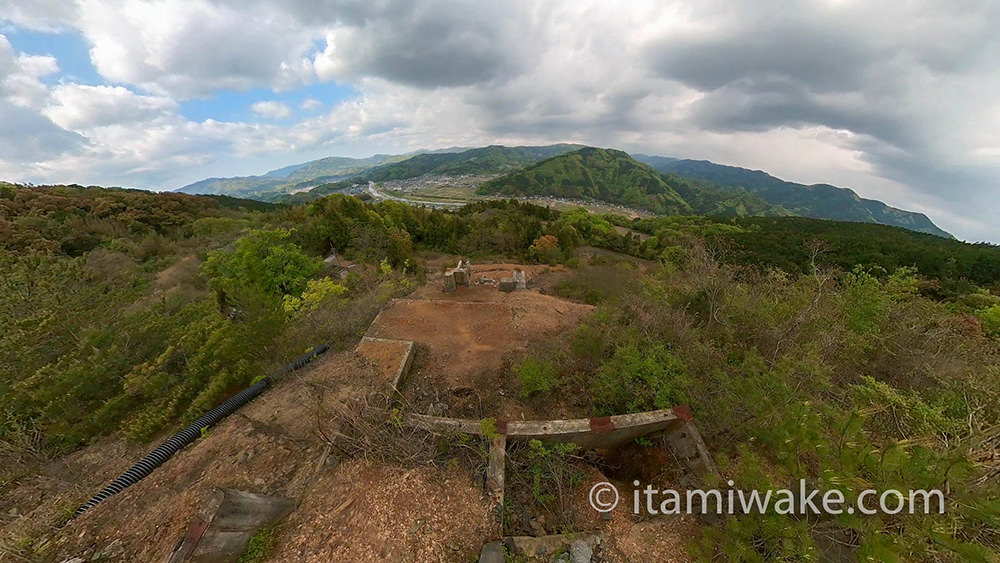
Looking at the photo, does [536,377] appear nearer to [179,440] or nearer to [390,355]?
[390,355]

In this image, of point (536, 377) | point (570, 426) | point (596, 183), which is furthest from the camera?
point (596, 183)

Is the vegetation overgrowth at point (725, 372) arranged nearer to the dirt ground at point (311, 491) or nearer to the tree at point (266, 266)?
the tree at point (266, 266)

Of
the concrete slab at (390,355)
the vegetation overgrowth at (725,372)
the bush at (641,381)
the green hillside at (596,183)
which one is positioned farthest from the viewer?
the green hillside at (596,183)

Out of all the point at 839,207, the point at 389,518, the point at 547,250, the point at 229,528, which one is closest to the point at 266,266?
the point at 229,528

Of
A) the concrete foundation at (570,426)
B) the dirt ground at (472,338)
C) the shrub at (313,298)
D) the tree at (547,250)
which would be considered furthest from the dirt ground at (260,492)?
the tree at (547,250)

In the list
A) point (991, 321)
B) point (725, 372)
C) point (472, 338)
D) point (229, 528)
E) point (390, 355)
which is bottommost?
point (229, 528)

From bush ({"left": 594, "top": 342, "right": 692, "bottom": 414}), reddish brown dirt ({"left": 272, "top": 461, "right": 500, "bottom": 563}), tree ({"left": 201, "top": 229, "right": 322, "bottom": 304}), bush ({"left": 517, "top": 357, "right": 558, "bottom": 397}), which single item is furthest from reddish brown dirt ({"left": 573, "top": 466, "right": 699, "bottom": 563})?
tree ({"left": 201, "top": 229, "right": 322, "bottom": 304})
